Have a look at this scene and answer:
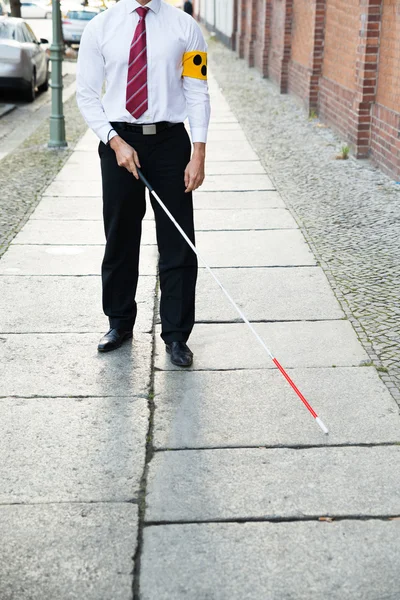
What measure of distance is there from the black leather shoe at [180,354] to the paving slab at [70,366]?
5.3 inches

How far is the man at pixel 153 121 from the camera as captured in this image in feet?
14.3

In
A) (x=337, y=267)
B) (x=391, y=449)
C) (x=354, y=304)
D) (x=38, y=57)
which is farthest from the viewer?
(x=38, y=57)

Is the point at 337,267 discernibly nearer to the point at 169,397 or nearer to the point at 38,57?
the point at 169,397

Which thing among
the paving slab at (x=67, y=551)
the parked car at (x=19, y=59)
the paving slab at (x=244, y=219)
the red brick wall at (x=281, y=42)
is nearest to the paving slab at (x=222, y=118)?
the red brick wall at (x=281, y=42)

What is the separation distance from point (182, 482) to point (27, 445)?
0.73 m

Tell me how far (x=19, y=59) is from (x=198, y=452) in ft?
45.4

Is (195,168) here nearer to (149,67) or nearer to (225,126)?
(149,67)

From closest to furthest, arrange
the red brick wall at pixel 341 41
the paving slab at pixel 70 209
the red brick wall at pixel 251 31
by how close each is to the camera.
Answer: the paving slab at pixel 70 209 → the red brick wall at pixel 341 41 → the red brick wall at pixel 251 31

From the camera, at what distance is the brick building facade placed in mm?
10125

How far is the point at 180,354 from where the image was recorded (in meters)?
4.75

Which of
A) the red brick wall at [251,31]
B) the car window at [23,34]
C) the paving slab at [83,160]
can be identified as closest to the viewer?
the paving slab at [83,160]

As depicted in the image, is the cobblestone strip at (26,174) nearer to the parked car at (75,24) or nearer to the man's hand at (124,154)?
the man's hand at (124,154)

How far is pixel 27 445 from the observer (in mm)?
3820

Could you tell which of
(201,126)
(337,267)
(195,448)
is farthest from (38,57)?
(195,448)
